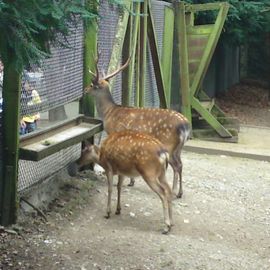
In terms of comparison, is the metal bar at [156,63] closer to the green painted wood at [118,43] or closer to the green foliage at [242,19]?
the green painted wood at [118,43]

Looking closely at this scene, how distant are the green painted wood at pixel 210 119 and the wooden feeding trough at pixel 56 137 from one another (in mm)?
4750

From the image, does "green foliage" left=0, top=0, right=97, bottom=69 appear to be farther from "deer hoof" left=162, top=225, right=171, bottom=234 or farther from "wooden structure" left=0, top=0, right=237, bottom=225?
A: "deer hoof" left=162, top=225, right=171, bottom=234

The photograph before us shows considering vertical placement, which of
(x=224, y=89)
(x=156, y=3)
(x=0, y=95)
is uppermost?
(x=156, y=3)

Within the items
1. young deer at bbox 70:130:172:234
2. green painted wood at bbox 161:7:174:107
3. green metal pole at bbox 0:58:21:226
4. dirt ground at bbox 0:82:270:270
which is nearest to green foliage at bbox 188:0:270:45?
green painted wood at bbox 161:7:174:107

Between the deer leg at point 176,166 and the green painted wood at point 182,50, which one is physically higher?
the green painted wood at point 182,50

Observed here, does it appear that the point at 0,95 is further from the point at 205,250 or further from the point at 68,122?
the point at 205,250

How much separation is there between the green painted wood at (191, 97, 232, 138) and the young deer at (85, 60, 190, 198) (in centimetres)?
443

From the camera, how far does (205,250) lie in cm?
523

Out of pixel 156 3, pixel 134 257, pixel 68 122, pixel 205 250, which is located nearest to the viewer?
pixel 134 257

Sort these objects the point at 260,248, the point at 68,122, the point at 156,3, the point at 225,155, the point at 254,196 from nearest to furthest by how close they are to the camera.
Result: the point at 260,248 → the point at 68,122 → the point at 254,196 → the point at 156,3 → the point at 225,155

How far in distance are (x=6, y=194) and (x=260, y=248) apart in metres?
2.26

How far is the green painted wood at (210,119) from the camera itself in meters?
11.4

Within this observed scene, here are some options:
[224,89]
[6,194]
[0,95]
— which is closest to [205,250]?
[6,194]

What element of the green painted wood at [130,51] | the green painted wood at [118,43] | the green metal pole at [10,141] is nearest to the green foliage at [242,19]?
the green painted wood at [130,51]
